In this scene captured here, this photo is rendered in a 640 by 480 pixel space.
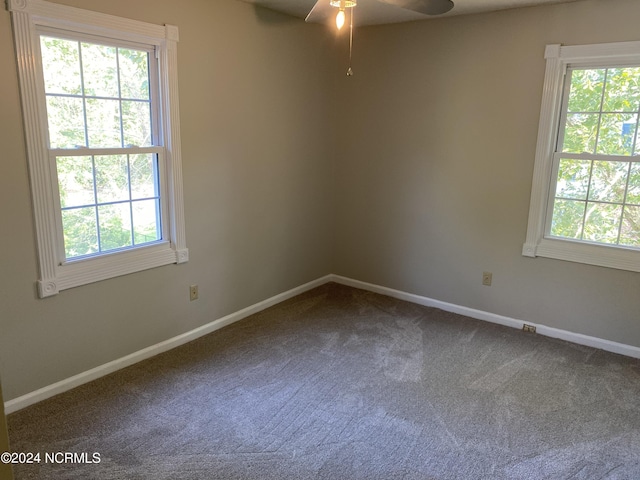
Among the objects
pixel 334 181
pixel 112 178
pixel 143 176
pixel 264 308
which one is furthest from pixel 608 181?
pixel 112 178

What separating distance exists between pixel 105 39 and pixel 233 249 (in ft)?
5.34

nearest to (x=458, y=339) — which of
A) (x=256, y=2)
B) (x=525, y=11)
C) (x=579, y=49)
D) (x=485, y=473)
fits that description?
(x=485, y=473)

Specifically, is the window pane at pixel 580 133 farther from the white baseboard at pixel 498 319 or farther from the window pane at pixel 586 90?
the white baseboard at pixel 498 319

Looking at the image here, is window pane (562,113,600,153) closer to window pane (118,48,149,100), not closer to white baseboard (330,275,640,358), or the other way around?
white baseboard (330,275,640,358)

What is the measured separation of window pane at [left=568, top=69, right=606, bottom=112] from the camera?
3193 mm

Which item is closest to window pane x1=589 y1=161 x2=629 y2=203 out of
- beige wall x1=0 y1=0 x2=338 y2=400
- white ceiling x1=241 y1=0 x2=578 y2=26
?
white ceiling x1=241 y1=0 x2=578 y2=26

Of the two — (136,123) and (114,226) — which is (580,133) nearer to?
(136,123)

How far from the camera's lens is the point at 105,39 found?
2.67 m

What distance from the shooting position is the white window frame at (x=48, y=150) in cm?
234

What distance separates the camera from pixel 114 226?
2.91 meters

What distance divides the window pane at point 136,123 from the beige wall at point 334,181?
0.76 ft

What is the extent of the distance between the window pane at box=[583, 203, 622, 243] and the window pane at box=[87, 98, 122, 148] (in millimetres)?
3173

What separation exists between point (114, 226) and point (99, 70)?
90 centimetres

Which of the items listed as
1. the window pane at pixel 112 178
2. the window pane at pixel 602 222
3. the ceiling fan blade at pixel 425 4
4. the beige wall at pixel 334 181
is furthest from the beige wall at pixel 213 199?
the window pane at pixel 602 222
